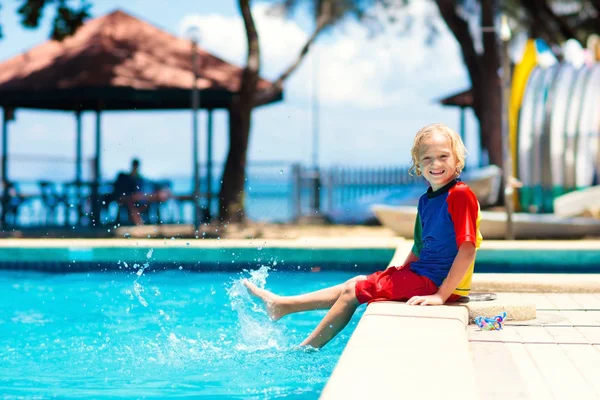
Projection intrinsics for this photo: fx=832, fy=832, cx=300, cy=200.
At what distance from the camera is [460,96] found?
19.5m

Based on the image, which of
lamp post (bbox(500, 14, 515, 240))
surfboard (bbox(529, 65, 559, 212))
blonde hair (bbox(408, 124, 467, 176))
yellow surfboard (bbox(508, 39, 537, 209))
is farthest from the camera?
yellow surfboard (bbox(508, 39, 537, 209))

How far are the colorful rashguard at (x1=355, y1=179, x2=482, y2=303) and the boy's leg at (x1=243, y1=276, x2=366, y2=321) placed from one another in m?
0.21

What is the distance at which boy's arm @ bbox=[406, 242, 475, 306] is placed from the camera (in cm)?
388

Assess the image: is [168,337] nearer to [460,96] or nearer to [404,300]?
[404,300]

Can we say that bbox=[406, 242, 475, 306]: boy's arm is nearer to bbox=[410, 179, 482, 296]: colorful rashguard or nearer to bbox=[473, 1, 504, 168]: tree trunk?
bbox=[410, 179, 482, 296]: colorful rashguard

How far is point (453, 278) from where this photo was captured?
3977 millimetres

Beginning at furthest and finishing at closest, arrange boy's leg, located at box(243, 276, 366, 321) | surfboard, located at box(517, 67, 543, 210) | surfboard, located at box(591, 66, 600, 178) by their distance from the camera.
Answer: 1. surfboard, located at box(517, 67, 543, 210)
2. surfboard, located at box(591, 66, 600, 178)
3. boy's leg, located at box(243, 276, 366, 321)

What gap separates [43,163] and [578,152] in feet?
32.8

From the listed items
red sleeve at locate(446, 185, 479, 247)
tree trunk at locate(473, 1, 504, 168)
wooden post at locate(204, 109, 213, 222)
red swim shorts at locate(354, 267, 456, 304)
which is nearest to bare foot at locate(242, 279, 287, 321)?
red swim shorts at locate(354, 267, 456, 304)

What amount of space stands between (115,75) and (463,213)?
35.2 ft

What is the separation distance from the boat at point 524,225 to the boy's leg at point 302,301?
7206 mm

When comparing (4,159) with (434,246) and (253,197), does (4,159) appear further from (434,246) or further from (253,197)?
(434,246)

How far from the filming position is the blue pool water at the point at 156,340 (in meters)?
4.29

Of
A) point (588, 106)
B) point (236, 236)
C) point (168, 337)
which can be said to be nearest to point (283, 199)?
point (236, 236)
